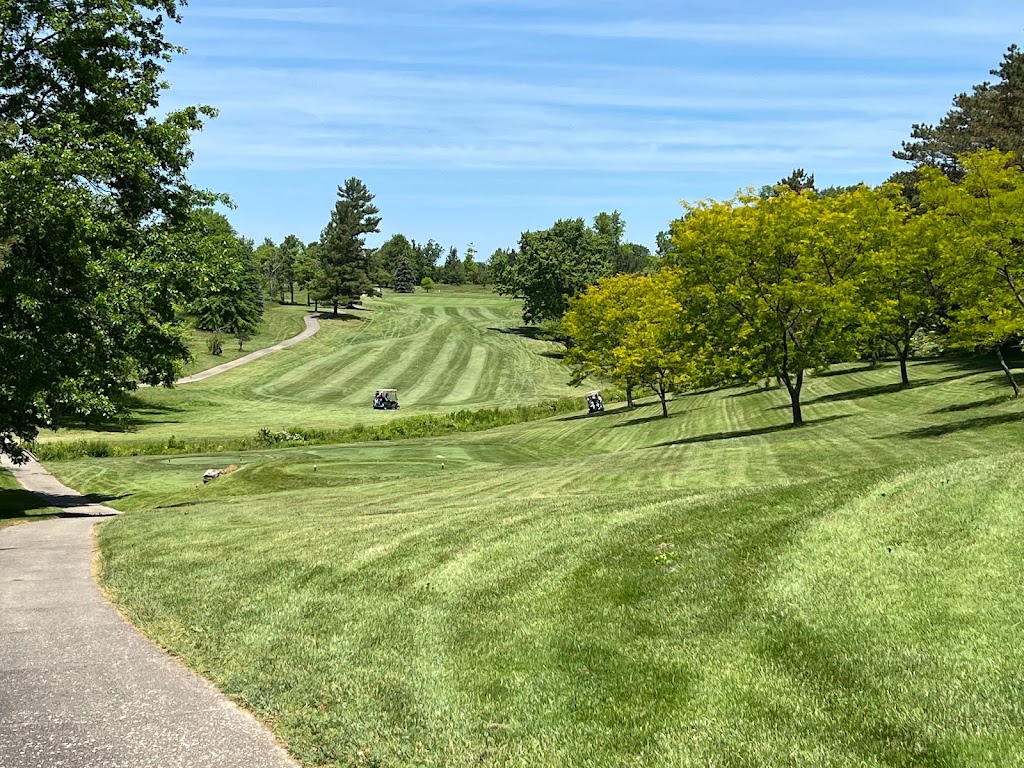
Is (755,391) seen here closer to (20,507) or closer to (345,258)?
(20,507)

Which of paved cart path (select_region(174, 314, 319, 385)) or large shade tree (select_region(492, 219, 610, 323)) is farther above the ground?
large shade tree (select_region(492, 219, 610, 323))

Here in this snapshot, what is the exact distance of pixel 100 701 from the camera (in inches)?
317

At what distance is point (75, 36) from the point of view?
77.7ft

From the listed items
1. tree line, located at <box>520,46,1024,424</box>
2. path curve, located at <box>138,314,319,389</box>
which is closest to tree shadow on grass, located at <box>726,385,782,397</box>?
tree line, located at <box>520,46,1024,424</box>

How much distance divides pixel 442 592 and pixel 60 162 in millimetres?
16467

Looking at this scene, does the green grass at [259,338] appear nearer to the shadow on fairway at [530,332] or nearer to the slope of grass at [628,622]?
the shadow on fairway at [530,332]

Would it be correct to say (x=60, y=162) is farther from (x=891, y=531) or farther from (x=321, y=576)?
(x=891, y=531)

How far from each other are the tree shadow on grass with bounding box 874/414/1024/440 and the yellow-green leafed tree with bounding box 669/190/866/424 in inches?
334

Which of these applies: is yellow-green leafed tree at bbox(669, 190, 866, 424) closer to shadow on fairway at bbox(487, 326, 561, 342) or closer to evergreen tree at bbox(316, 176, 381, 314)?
shadow on fairway at bbox(487, 326, 561, 342)

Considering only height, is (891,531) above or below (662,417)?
above

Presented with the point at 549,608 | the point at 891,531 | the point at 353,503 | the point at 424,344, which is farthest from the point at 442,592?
the point at 424,344

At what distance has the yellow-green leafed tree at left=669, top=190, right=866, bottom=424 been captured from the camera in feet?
124

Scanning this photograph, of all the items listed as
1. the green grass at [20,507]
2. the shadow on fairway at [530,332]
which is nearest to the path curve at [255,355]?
the shadow on fairway at [530,332]

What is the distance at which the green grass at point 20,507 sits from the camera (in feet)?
85.1
